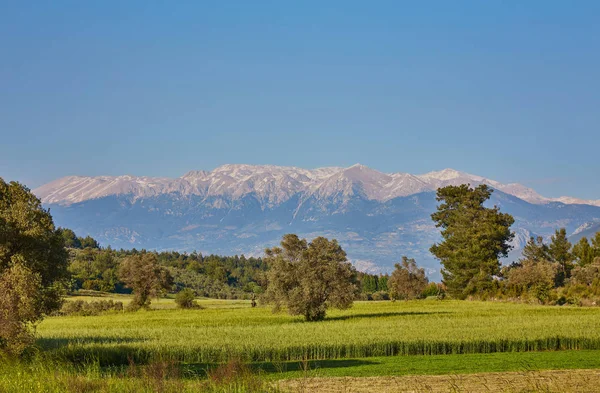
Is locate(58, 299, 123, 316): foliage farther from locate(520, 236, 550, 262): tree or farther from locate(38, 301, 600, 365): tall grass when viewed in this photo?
locate(520, 236, 550, 262): tree

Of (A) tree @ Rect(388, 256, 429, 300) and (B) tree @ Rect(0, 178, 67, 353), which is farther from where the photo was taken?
(A) tree @ Rect(388, 256, 429, 300)

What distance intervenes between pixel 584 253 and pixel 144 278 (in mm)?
58992

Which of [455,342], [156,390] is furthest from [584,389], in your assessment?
[455,342]

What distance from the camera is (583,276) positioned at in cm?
8356

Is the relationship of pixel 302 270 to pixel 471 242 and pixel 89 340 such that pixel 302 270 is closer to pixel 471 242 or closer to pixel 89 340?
pixel 89 340

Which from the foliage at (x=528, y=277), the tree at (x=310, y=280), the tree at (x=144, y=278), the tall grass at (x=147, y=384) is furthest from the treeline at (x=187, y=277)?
the tall grass at (x=147, y=384)

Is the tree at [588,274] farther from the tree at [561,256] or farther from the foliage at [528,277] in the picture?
the tree at [561,256]

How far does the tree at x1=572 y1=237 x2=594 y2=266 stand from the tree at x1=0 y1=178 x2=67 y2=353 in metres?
76.6

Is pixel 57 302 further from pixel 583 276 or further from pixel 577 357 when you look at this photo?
pixel 583 276

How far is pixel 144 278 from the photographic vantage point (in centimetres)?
8125

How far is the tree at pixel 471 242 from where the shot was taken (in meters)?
93.6

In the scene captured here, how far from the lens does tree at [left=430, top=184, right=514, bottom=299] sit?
93625 mm

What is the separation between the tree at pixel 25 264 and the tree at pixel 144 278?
48721mm

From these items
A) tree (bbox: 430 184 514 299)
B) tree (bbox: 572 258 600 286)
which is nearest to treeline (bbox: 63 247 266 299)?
tree (bbox: 430 184 514 299)
